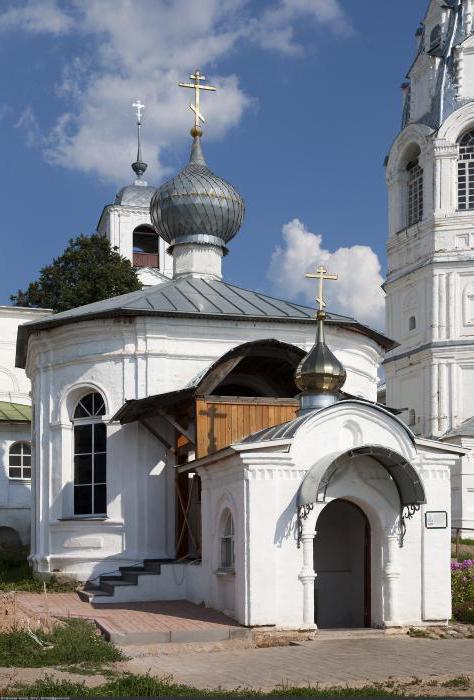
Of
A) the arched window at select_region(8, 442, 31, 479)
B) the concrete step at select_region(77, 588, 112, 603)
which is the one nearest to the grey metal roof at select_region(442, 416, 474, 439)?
the arched window at select_region(8, 442, 31, 479)

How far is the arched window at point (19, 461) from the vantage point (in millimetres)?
28516

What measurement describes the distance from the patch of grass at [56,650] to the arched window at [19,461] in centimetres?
1673

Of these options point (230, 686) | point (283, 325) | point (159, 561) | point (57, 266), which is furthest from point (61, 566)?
point (57, 266)

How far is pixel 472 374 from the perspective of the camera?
38.3 m

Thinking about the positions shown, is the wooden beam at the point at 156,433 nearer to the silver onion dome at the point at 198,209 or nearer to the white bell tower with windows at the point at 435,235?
the silver onion dome at the point at 198,209

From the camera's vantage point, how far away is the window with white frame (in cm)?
4097

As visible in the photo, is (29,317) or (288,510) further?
(29,317)

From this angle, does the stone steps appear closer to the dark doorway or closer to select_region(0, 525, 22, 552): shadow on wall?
the dark doorway

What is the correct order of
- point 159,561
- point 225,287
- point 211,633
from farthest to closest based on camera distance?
point 225,287 → point 159,561 → point 211,633

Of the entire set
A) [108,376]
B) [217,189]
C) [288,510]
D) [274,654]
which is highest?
[217,189]

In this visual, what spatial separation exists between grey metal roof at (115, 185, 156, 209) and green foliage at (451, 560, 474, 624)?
32.6 meters

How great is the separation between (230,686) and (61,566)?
8.28 meters

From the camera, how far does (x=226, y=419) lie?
50.6 ft

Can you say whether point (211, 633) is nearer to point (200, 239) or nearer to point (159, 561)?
point (159, 561)
